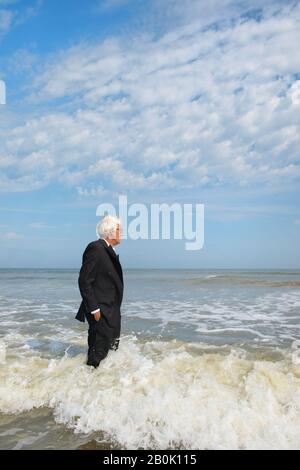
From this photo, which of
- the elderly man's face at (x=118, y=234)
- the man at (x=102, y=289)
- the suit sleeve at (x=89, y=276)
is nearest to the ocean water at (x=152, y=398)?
the man at (x=102, y=289)

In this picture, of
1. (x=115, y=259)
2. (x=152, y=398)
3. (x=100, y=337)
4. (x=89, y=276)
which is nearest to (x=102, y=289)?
(x=89, y=276)

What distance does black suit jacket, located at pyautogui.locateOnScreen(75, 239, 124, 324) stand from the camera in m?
4.75

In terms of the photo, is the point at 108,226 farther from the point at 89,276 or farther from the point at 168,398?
the point at 168,398

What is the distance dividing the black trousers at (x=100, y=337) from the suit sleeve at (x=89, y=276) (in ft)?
0.55

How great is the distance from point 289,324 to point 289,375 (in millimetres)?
5127

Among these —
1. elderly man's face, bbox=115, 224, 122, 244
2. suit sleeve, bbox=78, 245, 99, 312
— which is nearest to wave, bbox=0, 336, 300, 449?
suit sleeve, bbox=78, 245, 99, 312

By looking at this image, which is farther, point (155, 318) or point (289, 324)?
point (155, 318)

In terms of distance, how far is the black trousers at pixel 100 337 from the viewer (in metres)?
4.86

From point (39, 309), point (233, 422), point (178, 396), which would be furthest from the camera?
point (39, 309)

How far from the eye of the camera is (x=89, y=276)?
4793 mm

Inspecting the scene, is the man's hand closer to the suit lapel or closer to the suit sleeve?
the suit sleeve
